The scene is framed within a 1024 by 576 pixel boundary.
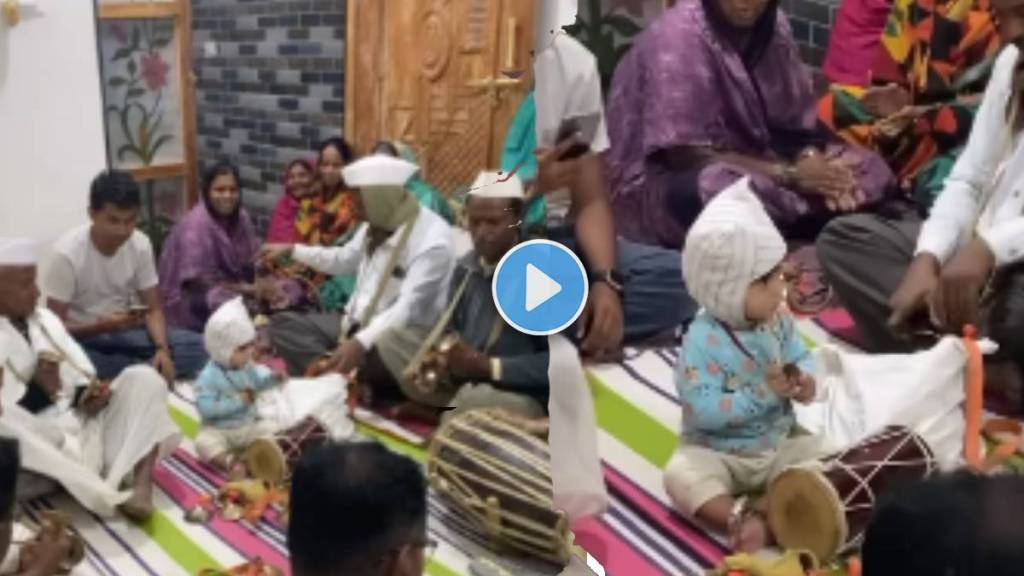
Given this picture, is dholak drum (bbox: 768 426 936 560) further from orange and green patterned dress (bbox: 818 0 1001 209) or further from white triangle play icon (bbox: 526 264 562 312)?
white triangle play icon (bbox: 526 264 562 312)

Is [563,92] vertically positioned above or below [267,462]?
above

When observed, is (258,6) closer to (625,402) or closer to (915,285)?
(625,402)

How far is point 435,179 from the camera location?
0.55m

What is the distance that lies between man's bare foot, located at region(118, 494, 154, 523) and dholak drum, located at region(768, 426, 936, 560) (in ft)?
2.35

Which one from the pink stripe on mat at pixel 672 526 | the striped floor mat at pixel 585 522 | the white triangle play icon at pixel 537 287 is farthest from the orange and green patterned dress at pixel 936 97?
the white triangle play icon at pixel 537 287

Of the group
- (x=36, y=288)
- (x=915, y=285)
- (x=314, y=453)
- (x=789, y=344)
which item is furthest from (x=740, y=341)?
(x=36, y=288)

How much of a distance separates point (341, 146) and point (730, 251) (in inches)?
11.5

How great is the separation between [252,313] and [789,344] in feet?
2.23

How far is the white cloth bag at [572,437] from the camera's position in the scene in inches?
17.0

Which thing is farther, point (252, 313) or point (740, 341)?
point (252, 313)

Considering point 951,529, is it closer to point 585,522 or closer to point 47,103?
point 585,522

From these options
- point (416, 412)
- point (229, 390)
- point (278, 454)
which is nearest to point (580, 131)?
point (416, 412)

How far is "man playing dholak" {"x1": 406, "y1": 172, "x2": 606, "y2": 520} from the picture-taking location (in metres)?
0.43

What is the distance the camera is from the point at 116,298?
1559mm
